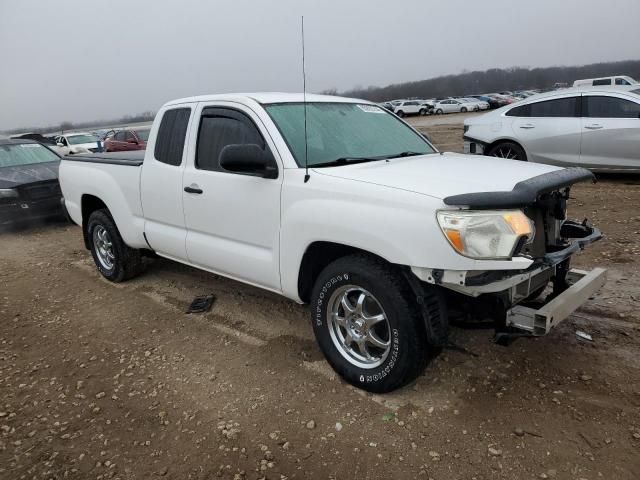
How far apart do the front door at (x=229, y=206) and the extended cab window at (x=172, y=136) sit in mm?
189

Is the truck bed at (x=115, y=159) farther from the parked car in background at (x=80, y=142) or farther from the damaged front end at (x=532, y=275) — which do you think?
the parked car in background at (x=80, y=142)

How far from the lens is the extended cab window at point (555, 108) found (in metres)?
8.72

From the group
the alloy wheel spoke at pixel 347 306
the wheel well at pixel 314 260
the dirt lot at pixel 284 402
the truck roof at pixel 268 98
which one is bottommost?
the dirt lot at pixel 284 402

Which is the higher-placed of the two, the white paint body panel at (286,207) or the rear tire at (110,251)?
the white paint body panel at (286,207)

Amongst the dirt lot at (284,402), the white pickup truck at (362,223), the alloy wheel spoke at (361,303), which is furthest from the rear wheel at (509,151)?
the alloy wheel spoke at (361,303)

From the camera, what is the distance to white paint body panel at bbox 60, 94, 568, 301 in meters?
2.76

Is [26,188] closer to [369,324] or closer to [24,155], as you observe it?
[24,155]

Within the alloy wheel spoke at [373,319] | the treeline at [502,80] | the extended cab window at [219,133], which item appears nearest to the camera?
the alloy wheel spoke at [373,319]

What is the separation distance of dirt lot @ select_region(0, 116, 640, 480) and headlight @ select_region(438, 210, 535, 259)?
1.04 metres

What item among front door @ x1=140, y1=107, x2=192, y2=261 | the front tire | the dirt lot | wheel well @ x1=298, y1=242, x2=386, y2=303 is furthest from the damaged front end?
front door @ x1=140, y1=107, x2=192, y2=261

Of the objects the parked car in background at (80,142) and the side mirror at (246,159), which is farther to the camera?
the parked car in background at (80,142)

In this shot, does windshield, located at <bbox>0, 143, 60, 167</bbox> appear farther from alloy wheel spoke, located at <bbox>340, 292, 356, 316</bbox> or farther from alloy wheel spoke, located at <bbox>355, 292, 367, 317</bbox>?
alloy wheel spoke, located at <bbox>355, 292, 367, 317</bbox>

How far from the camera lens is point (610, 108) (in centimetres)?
833

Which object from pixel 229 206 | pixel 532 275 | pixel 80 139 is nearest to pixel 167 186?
pixel 229 206
